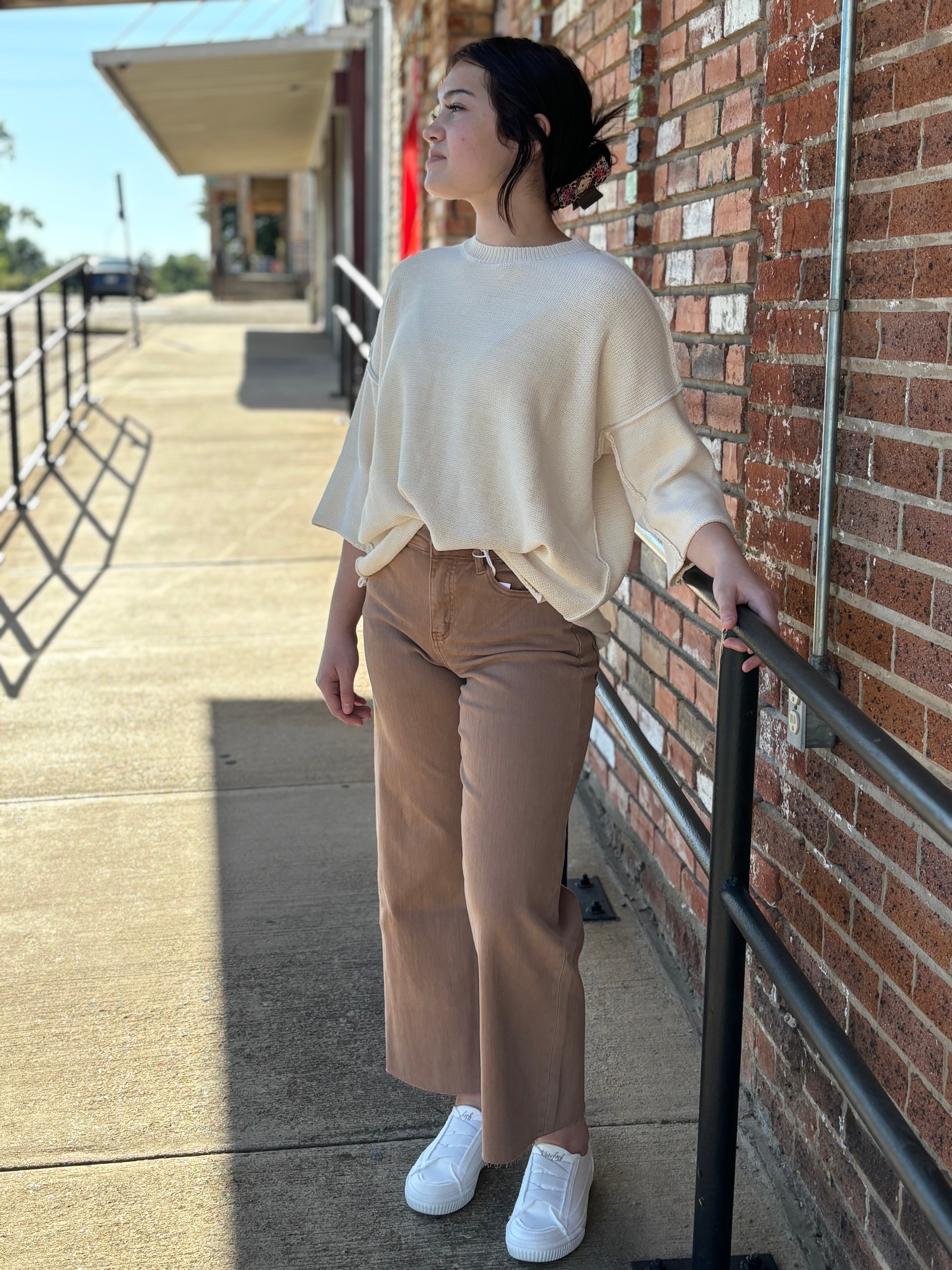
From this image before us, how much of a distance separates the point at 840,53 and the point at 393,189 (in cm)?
645

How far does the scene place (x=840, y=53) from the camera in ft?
5.38

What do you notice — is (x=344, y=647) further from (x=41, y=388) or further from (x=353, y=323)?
(x=353, y=323)

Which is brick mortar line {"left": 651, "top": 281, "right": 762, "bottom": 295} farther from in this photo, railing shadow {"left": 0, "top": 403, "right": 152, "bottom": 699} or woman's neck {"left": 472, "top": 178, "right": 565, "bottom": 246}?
railing shadow {"left": 0, "top": 403, "right": 152, "bottom": 699}

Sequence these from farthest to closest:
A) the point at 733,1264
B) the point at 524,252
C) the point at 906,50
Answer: the point at 733,1264, the point at 524,252, the point at 906,50

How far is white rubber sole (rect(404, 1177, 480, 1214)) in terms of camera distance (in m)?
1.97

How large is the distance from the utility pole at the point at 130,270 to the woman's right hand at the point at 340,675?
9415mm

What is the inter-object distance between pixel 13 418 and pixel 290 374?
528 centimetres

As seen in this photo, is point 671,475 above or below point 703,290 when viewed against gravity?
below

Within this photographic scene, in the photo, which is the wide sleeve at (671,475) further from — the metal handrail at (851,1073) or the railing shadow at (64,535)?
the railing shadow at (64,535)

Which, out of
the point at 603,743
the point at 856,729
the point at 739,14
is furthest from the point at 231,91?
the point at 856,729

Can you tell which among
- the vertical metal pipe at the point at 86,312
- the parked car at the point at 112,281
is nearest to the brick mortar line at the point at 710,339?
the vertical metal pipe at the point at 86,312

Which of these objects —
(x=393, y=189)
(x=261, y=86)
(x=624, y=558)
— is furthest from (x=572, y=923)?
(x=261, y=86)

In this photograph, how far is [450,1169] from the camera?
1.99 m

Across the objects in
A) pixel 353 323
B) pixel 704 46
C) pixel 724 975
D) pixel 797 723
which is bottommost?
pixel 724 975
